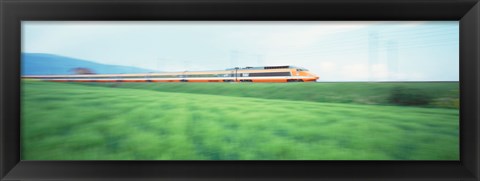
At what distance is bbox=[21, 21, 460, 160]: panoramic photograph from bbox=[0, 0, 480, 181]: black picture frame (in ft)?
0.14

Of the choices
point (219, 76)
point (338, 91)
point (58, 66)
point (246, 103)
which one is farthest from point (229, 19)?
point (58, 66)

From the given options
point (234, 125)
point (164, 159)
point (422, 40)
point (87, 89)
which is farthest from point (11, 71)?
point (422, 40)

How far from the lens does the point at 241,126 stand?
4.26ft

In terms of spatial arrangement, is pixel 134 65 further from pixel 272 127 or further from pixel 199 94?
pixel 272 127

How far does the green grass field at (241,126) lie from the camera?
1.24 m

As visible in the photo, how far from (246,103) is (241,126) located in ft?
0.51

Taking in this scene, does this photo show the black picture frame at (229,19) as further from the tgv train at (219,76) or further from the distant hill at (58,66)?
the tgv train at (219,76)

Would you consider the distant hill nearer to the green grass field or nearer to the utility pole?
the green grass field

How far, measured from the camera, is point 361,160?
4.06ft

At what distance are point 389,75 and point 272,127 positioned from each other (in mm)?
711

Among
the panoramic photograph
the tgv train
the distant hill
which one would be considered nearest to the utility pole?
the panoramic photograph

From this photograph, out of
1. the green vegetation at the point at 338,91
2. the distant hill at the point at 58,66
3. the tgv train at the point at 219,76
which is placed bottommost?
the green vegetation at the point at 338,91

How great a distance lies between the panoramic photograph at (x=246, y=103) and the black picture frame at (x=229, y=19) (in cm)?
4

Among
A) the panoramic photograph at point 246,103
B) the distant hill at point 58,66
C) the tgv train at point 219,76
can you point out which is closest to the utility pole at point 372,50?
the panoramic photograph at point 246,103
